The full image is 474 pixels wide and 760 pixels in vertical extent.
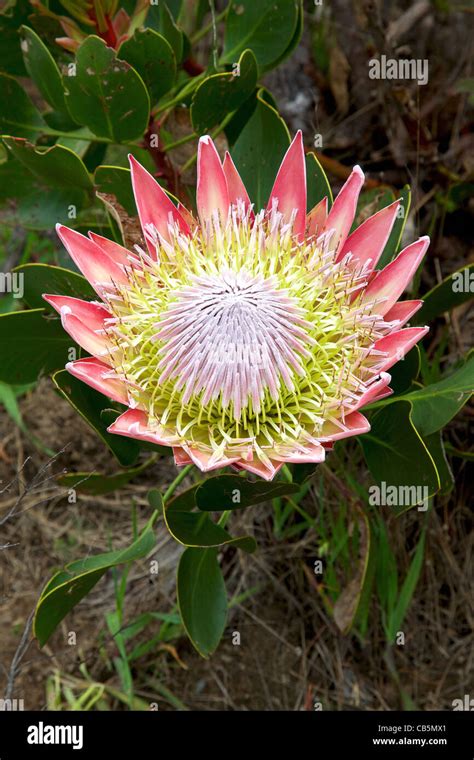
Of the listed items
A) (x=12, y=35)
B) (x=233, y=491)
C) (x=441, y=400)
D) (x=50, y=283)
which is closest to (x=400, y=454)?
(x=441, y=400)

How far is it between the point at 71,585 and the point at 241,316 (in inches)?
23.8

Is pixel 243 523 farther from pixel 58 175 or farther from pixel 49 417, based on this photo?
pixel 58 175

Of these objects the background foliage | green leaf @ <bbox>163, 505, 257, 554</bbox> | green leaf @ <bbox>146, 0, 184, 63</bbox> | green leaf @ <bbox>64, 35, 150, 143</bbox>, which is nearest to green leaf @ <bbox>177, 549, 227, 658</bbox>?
the background foliage

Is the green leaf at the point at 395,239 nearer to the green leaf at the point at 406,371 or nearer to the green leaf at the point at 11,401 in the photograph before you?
the green leaf at the point at 406,371

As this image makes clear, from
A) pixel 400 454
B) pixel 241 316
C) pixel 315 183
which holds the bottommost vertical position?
pixel 400 454

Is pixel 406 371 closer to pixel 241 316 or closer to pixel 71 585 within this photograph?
pixel 241 316

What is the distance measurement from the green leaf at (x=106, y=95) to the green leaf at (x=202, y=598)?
96 cm

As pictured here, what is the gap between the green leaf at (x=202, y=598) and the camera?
5.91 ft

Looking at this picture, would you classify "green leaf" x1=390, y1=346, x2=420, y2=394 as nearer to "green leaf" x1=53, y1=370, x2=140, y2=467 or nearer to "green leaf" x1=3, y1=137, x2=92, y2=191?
"green leaf" x1=53, y1=370, x2=140, y2=467

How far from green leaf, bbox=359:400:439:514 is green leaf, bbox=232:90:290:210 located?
0.59 m

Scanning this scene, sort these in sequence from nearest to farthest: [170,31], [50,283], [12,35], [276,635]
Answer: [50,283]
[170,31]
[12,35]
[276,635]

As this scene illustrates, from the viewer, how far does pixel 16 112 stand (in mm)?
2084

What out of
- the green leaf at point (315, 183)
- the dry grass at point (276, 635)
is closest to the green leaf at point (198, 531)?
the dry grass at point (276, 635)

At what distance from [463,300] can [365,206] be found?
394 millimetres
